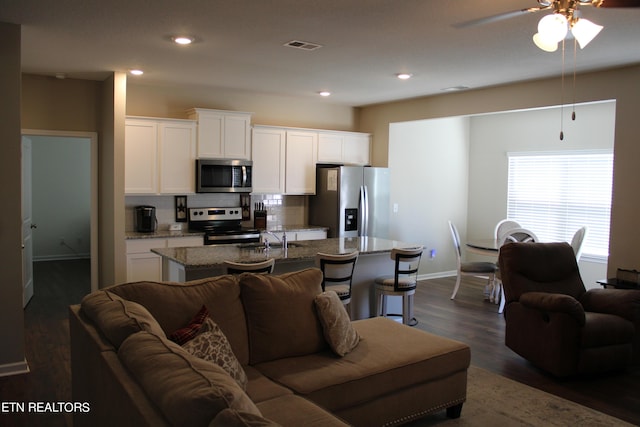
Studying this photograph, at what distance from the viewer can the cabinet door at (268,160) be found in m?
7.09

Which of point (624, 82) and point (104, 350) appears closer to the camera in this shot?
point (104, 350)

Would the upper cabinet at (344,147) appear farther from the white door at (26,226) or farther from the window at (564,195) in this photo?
the white door at (26,226)

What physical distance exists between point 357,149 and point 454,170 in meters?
1.86

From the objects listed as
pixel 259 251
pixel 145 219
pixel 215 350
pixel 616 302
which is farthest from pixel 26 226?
pixel 616 302

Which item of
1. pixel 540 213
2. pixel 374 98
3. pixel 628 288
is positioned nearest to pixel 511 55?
pixel 628 288

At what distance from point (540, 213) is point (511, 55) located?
391cm

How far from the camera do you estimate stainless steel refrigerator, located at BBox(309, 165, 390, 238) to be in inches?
287

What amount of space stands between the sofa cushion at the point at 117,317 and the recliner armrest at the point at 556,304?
314cm

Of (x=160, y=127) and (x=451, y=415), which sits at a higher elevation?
(x=160, y=127)

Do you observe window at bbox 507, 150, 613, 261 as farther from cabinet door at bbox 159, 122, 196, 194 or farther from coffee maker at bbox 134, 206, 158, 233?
coffee maker at bbox 134, 206, 158, 233

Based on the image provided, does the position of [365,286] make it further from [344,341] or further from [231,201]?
[231,201]

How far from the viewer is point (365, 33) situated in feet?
13.3

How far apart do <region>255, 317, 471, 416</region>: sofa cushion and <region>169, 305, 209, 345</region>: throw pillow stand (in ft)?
1.55

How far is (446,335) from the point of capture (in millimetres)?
5410
